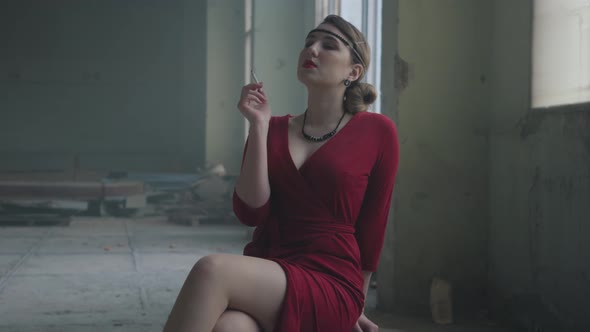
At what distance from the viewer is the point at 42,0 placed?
36.4 feet

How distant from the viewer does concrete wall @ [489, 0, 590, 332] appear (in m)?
3.00

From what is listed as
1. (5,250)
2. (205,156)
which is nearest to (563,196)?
(5,250)

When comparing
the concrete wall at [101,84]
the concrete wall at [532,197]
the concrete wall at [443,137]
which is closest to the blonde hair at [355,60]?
the concrete wall at [532,197]

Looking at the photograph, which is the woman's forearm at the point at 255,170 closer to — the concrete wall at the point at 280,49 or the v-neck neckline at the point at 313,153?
the v-neck neckline at the point at 313,153

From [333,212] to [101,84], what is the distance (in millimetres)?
9704

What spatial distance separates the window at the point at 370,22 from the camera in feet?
17.6

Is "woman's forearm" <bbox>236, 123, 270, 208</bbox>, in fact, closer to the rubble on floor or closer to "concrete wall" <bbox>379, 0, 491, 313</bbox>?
"concrete wall" <bbox>379, 0, 491, 313</bbox>

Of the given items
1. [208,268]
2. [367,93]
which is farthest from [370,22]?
[208,268]

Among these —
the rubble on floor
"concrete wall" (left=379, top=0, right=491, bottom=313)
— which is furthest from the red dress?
the rubble on floor

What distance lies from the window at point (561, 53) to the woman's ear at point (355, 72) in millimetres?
1282

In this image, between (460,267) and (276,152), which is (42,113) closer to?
(460,267)

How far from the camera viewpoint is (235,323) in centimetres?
176

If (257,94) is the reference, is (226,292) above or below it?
below

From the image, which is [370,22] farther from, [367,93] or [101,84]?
[101,84]
